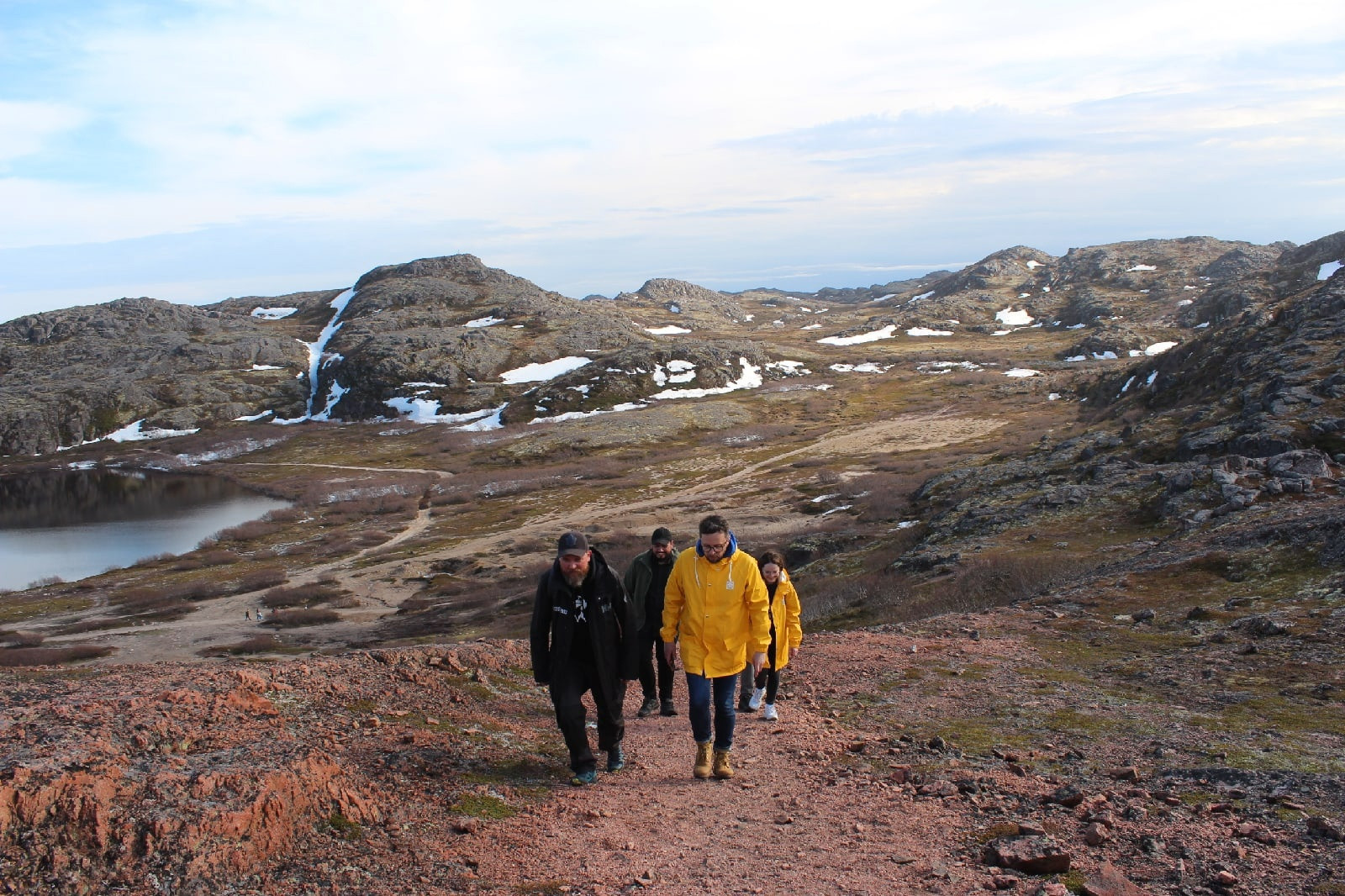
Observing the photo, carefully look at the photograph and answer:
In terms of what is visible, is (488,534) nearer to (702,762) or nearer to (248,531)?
(248,531)

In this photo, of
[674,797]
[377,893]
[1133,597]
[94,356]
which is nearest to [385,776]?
[377,893]

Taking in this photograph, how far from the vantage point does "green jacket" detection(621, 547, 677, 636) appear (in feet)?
40.8

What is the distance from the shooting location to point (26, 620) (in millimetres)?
44094

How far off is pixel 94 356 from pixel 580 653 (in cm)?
18893

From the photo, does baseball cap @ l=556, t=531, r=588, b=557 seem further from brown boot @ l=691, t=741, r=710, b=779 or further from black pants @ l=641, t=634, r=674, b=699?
black pants @ l=641, t=634, r=674, b=699

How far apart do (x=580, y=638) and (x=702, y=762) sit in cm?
220

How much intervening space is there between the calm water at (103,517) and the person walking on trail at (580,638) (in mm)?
63094

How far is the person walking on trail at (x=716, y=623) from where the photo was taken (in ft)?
32.4

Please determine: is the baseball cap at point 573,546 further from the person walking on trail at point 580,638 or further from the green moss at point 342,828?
the green moss at point 342,828

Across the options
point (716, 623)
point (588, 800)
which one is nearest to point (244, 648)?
point (588, 800)

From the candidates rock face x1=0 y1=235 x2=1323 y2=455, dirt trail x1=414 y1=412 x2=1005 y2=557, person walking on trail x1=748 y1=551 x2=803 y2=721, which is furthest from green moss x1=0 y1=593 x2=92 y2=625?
rock face x1=0 y1=235 x2=1323 y2=455

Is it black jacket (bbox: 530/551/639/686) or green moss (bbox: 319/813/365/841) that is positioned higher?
black jacket (bbox: 530/551/639/686)

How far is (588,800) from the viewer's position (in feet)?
30.9

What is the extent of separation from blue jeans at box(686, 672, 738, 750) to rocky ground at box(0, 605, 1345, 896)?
549 mm
